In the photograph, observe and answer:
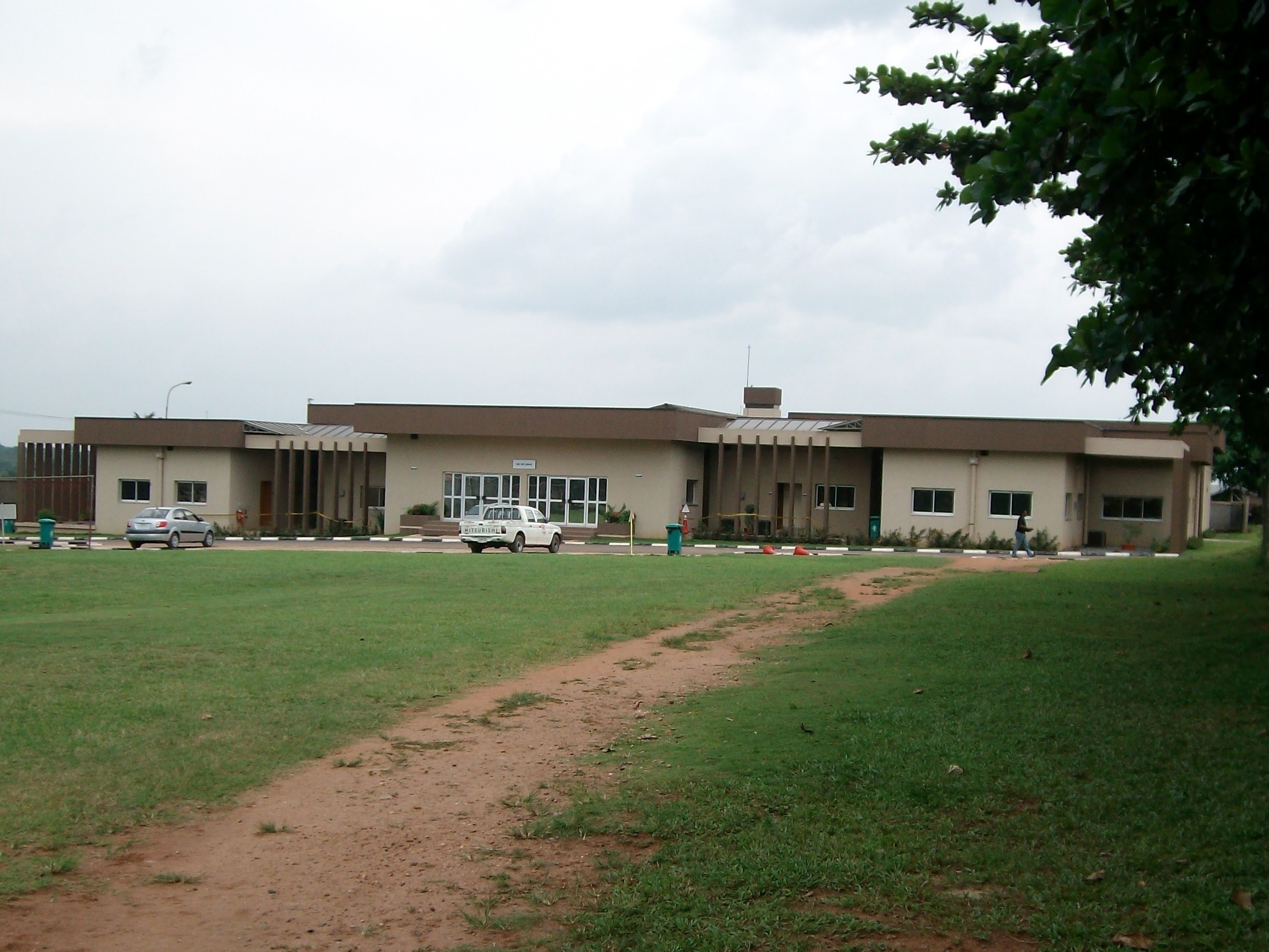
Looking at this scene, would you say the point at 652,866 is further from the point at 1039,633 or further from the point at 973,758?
the point at 1039,633

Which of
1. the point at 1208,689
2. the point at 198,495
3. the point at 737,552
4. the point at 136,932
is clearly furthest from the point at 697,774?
the point at 198,495

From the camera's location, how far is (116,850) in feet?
21.9

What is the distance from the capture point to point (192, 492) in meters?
52.1

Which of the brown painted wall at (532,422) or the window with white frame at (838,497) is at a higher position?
the brown painted wall at (532,422)

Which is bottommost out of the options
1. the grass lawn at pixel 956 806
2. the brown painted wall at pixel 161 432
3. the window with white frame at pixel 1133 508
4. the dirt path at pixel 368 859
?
the dirt path at pixel 368 859

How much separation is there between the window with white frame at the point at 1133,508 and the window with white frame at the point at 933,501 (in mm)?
6814

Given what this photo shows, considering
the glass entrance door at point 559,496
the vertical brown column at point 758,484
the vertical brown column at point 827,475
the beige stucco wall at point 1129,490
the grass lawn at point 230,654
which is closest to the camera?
the grass lawn at point 230,654

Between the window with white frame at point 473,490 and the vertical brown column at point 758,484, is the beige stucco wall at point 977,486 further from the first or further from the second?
the window with white frame at point 473,490

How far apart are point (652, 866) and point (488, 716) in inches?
175

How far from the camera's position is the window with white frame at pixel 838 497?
164 ft

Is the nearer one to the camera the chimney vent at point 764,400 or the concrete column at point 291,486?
the concrete column at point 291,486

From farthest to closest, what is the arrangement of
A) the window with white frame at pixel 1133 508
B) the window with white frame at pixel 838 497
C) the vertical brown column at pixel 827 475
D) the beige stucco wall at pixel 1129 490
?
1. the window with white frame at pixel 838 497
2. the vertical brown column at pixel 827 475
3. the window with white frame at pixel 1133 508
4. the beige stucco wall at pixel 1129 490

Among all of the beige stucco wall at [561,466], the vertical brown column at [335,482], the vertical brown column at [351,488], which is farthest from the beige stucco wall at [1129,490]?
the vertical brown column at [335,482]

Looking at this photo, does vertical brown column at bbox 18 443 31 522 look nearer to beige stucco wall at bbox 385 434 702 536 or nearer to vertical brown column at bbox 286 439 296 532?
vertical brown column at bbox 286 439 296 532
